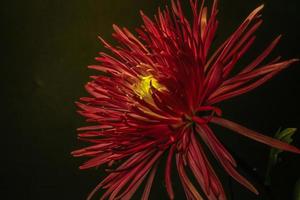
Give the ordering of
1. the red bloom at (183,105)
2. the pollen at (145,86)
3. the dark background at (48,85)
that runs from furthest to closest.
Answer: the dark background at (48,85), the pollen at (145,86), the red bloom at (183,105)

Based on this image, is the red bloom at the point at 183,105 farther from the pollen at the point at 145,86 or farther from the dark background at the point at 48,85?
the dark background at the point at 48,85

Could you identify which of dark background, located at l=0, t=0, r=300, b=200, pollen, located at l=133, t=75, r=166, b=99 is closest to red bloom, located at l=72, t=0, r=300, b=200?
pollen, located at l=133, t=75, r=166, b=99

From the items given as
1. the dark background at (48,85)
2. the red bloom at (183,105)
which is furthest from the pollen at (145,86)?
the dark background at (48,85)

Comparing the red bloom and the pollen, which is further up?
the pollen

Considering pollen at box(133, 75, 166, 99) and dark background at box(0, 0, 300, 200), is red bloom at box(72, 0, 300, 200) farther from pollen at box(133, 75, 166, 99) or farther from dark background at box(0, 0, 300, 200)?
dark background at box(0, 0, 300, 200)

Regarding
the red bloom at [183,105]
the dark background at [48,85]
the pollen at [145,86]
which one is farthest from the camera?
the dark background at [48,85]

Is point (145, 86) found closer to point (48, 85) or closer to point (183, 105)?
point (183, 105)

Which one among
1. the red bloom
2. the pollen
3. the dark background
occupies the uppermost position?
the dark background

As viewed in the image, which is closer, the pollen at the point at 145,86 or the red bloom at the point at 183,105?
the red bloom at the point at 183,105

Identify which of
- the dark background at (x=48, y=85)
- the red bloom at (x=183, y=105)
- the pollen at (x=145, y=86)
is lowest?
the red bloom at (x=183, y=105)

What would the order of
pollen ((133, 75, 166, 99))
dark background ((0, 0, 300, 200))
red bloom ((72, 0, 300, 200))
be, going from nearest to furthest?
red bloom ((72, 0, 300, 200)) → pollen ((133, 75, 166, 99)) → dark background ((0, 0, 300, 200))

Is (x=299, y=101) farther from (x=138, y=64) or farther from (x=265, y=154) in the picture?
(x=138, y=64)
